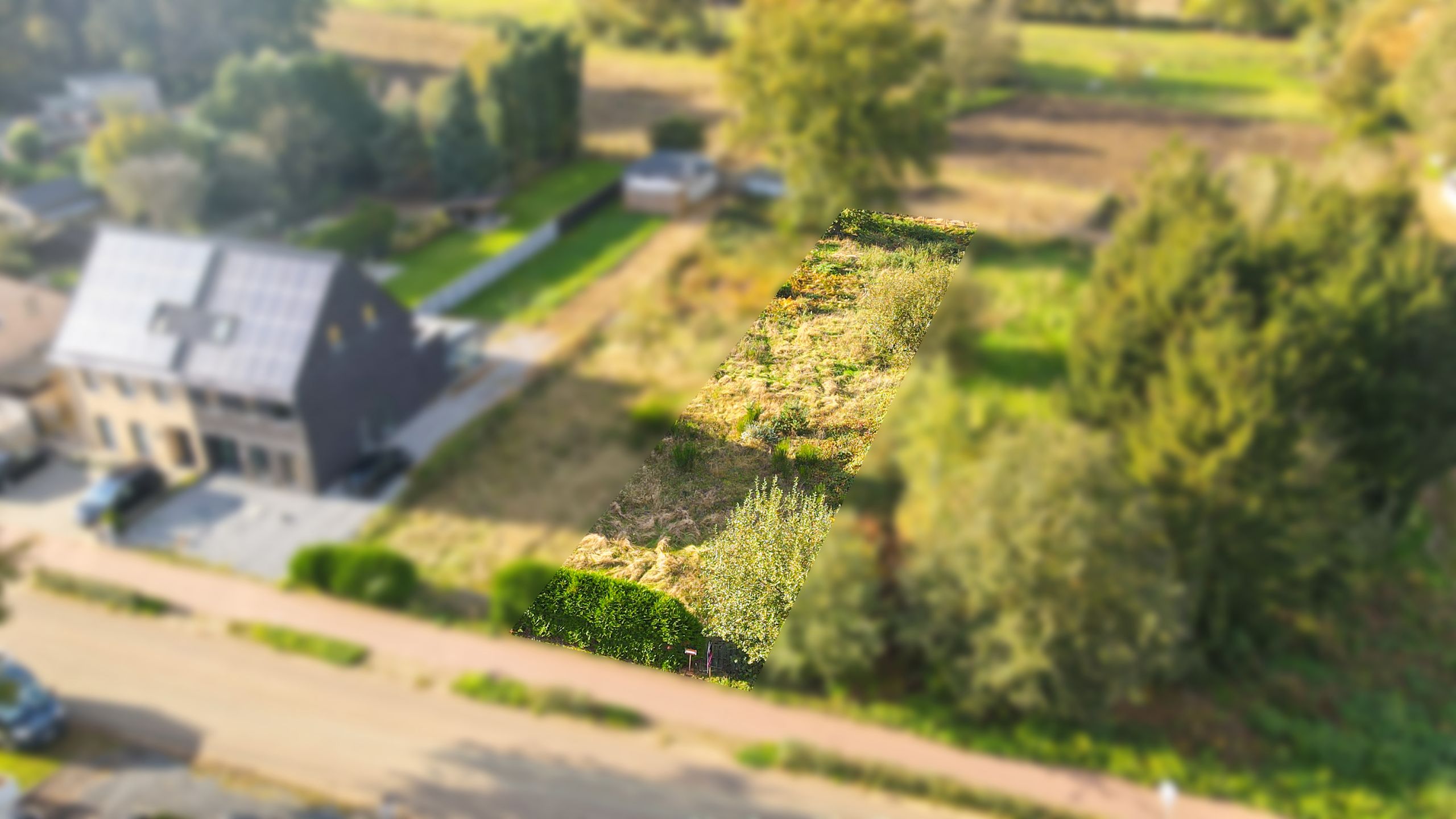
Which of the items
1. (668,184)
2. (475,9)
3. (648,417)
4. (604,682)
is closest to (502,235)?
(668,184)

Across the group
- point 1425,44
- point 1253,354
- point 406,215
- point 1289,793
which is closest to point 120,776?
point 1289,793

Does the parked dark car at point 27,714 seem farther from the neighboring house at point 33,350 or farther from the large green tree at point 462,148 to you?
the large green tree at point 462,148

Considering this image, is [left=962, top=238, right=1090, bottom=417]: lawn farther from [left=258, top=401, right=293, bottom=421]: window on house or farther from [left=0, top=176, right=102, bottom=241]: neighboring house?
[left=0, top=176, right=102, bottom=241]: neighboring house

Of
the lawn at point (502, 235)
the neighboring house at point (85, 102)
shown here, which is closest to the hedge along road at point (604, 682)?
the lawn at point (502, 235)

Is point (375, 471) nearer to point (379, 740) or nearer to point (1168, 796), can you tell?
point (379, 740)

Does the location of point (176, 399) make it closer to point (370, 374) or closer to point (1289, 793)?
point (370, 374)

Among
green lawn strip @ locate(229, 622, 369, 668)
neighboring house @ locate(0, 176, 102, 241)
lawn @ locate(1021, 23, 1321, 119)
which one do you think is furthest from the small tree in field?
lawn @ locate(1021, 23, 1321, 119)
